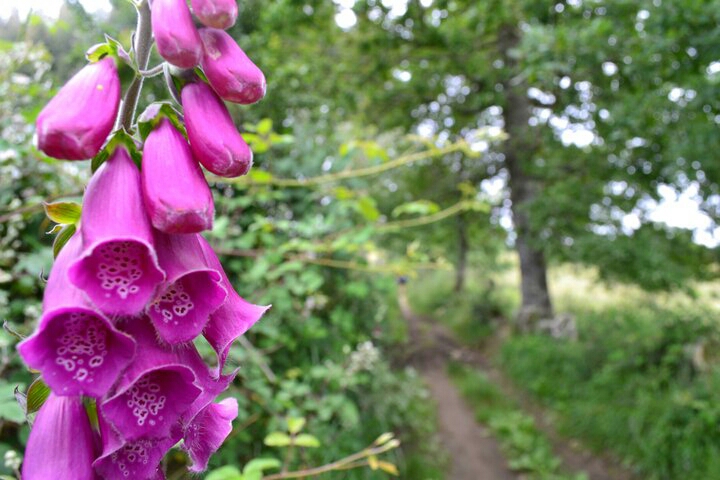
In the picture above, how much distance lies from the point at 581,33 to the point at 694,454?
3.91 m

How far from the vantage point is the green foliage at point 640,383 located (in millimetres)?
4828

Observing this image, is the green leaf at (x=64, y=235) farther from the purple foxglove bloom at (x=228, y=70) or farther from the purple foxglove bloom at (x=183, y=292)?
the purple foxglove bloom at (x=228, y=70)

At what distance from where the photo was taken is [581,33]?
430 cm

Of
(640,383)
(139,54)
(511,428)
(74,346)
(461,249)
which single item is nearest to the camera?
(74,346)

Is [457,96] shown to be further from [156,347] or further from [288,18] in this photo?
[156,347]

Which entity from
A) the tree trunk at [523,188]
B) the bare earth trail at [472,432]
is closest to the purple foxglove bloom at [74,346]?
the bare earth trail at [472,432]

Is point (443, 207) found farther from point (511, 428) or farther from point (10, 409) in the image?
point (10, 409)

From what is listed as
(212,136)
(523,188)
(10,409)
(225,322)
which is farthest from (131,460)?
(523,188)

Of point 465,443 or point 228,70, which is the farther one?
point 465,443

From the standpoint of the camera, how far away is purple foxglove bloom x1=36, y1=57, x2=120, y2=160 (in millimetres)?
576

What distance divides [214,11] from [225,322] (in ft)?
1.34

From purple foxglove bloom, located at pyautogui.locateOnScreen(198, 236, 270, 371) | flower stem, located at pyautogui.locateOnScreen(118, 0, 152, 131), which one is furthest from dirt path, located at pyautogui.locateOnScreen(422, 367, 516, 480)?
flower stem, located at pyautogui.locateOnScreen(118, 0, 152, 131)

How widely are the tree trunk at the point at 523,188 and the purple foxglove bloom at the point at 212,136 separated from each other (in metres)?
7.46

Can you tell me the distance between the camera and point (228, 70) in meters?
0.66
